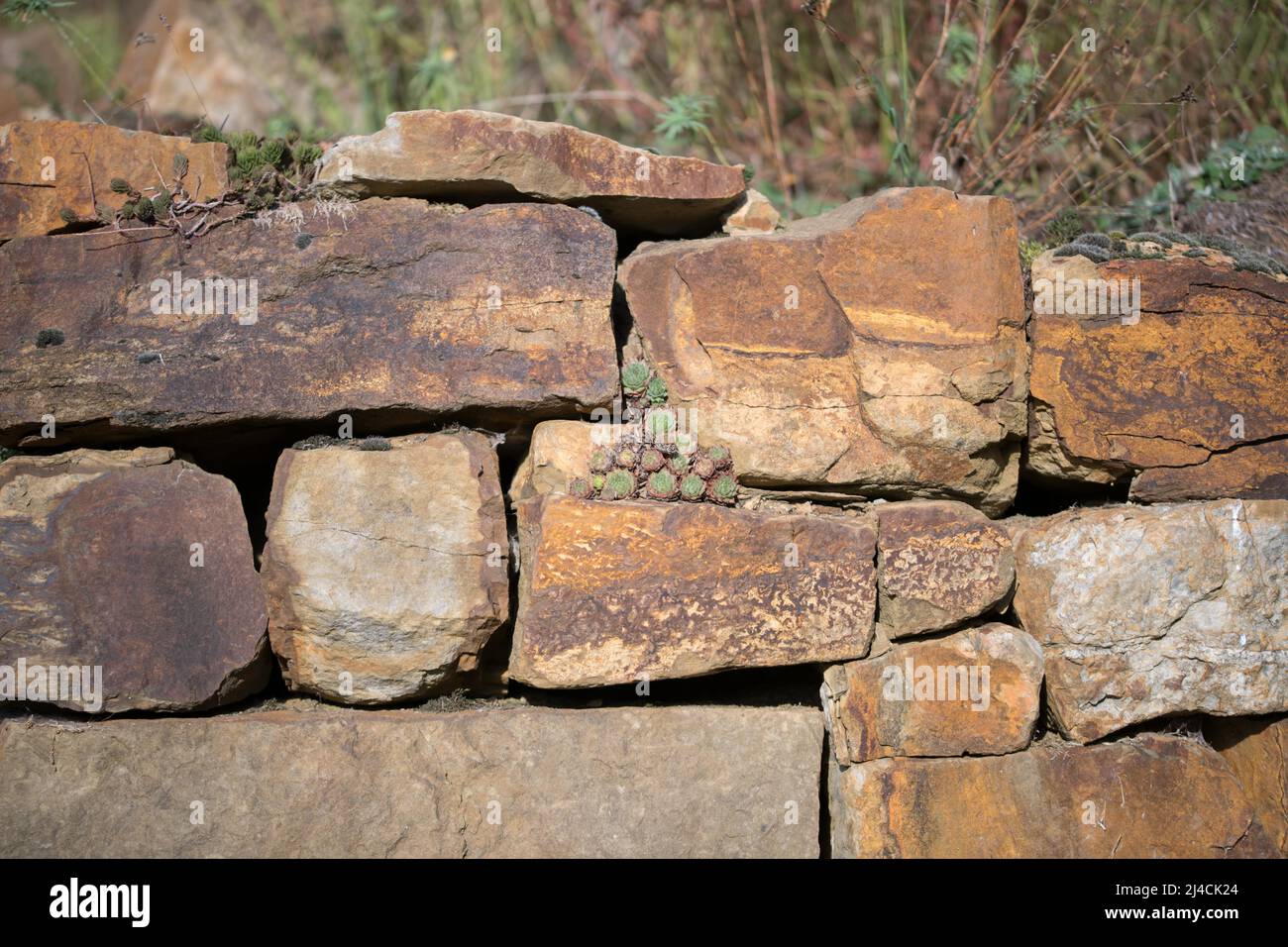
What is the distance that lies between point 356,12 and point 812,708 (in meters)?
5.09

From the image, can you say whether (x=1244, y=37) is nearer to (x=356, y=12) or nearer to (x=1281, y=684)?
(x=1281, y=684)

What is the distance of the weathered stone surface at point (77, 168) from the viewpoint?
12.5 feet

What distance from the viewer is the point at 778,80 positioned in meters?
6.70

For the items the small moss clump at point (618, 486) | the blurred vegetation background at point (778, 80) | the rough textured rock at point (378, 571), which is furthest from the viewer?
the blurred vegetation background at point (778, 80)

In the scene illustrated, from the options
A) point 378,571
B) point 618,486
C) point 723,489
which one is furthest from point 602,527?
point 378,571

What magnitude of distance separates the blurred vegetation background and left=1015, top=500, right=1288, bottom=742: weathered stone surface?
6.11ft

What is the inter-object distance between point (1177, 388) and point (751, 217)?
1.68m

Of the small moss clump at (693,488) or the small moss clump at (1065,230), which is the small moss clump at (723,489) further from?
the small moss clump at (1065,230)

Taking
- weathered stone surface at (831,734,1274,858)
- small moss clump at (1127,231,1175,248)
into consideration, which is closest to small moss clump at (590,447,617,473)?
weathered stone surface at (831,734,1274,858)

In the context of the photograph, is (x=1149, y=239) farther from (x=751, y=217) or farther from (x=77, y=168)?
(x=77, y=168)

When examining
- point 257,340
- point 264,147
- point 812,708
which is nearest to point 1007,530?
point 812,708

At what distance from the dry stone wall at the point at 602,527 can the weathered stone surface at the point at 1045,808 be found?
0.01 m

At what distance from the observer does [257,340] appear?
3.70 meters

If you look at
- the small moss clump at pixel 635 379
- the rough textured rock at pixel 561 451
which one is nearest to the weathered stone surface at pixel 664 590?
the rough textured rock at pixel 561 451
